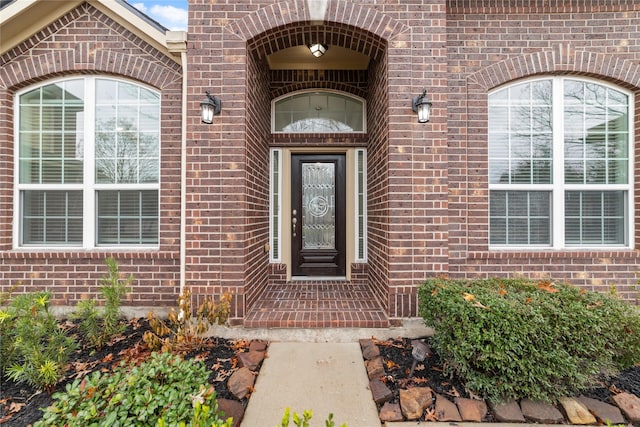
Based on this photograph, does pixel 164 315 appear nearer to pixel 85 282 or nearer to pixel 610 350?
pixel 85 282

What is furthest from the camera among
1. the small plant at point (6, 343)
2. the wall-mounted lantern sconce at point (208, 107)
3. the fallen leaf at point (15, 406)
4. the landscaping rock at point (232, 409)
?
the wall-mounted lantern sconce at point (208, 107)

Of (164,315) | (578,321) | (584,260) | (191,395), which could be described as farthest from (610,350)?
(164,315)

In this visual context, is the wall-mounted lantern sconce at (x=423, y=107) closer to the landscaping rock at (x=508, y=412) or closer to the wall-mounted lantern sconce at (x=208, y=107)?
the wall-mounted lantern sconce at (x=208, y=107)

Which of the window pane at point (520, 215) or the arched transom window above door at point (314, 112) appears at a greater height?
the arched transom window above door at point (314, 112)

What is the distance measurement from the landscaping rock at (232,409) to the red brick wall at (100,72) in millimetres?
1816

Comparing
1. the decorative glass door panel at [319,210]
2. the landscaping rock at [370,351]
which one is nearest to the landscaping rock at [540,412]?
the landscaping rock at [370,351]

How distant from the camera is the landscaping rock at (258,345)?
2.70m

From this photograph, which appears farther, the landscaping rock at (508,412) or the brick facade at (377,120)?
the brick facade at (377,120)

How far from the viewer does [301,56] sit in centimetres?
380

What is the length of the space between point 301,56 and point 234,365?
12.4 ft

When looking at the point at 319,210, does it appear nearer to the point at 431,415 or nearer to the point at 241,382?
the point at 241,382

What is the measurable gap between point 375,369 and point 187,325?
1.90 metres

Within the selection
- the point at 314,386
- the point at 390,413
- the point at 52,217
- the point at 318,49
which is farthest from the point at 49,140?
the point at 390,413

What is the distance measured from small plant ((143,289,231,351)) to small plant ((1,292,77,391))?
2.03ft
